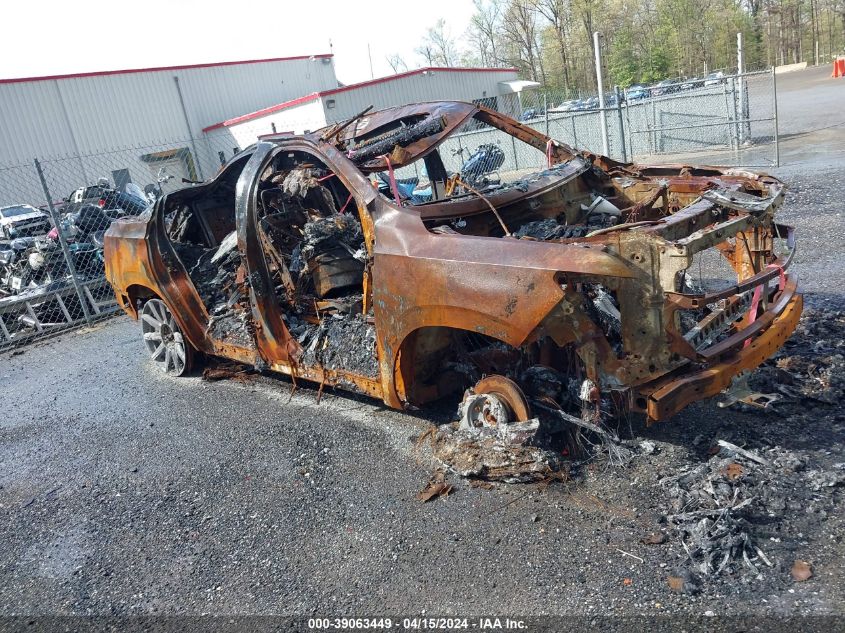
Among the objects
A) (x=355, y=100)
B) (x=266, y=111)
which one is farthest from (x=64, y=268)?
(x=355, y=100)

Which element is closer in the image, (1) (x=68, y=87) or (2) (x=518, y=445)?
(2) (x=518, y=445)

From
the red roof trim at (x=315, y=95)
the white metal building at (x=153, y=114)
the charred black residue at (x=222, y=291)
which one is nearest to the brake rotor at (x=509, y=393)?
the charred black residue at (x=222, y=291)

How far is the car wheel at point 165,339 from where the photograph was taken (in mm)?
6203

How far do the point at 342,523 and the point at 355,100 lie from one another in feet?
69.7

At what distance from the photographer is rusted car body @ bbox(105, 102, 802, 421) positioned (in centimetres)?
306

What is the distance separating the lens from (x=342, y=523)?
344 centimetres

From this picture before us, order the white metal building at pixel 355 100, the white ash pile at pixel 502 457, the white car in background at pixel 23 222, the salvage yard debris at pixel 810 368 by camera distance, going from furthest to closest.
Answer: the white metal building at pixel 355 100 → the white car in background at pixel 23 222 → the salvage yard debris at pixel 810 368 → the white ash pile at pixel 502 457

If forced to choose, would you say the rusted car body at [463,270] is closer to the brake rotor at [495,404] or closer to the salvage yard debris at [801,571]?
the brake rotor at [495,404]

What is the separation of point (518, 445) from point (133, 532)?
2.18m

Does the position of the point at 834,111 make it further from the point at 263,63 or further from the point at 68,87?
the point at 68,87

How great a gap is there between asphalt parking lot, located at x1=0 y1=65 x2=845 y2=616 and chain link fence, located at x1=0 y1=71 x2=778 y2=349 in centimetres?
200

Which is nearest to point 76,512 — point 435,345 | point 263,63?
point 435,345

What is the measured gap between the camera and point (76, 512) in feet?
13.2

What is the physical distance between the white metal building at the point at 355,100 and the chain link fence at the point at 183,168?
502 mm
